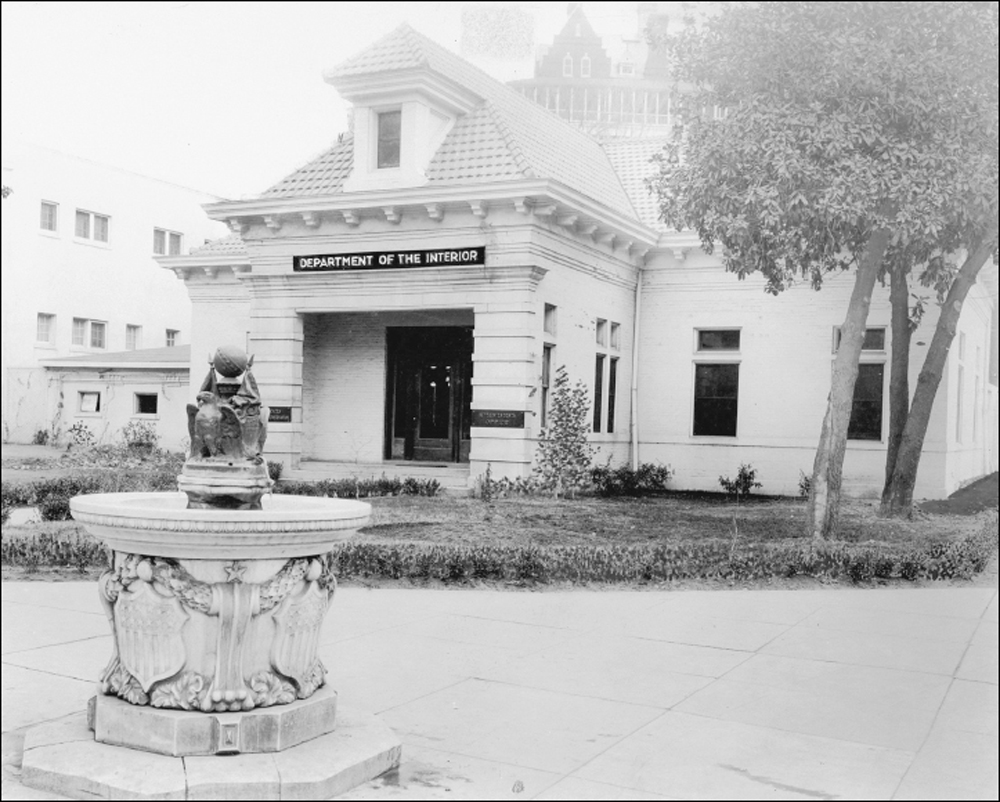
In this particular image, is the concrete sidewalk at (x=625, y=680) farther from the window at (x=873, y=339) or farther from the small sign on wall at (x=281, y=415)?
the window at (x=873, y=339)

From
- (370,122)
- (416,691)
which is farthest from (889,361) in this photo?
(416,691)

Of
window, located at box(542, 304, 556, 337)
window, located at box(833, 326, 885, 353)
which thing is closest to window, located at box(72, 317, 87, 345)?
window, located at box(542, 304, 556, 337)

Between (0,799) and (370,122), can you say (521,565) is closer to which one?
(0,799)

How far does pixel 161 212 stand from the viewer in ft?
38.4

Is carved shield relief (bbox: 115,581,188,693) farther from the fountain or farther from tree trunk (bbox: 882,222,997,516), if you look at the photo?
tree trunk (bbox: 882,222,997,516)

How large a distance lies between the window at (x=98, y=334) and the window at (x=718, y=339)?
504 inches

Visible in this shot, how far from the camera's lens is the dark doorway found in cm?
1886

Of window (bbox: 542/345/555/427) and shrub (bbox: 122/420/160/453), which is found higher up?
window (bbox: 542/345/555/427)

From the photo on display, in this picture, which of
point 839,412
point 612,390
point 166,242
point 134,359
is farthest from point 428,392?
point 134,359

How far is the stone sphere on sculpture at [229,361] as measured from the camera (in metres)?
5.22

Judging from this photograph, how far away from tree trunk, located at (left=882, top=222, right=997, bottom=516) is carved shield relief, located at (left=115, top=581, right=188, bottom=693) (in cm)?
1310

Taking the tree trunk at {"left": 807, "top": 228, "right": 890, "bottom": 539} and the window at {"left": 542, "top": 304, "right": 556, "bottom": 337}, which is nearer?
the tree trunk at {"left": 807, "top": 228, "right": 890, "bottom": 539}

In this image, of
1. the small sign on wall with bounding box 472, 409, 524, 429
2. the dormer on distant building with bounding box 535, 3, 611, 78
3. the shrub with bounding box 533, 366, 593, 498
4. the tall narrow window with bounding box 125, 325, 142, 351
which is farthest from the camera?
the shrub with bounding box 533, 366, 593, 498

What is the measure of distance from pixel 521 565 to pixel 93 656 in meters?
4.50
